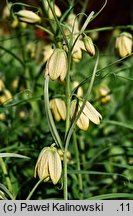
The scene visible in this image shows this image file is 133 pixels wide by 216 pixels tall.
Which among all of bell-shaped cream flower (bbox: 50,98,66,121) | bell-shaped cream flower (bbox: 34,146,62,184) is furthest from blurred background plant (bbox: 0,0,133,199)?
bell-shaped cream flower (bbox: 34,146,62,184)

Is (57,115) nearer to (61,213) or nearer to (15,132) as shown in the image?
(61,213)

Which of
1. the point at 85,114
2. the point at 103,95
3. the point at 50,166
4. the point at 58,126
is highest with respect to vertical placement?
the point at 103,95

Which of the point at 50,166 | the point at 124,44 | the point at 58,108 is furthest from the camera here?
the point at 124,44

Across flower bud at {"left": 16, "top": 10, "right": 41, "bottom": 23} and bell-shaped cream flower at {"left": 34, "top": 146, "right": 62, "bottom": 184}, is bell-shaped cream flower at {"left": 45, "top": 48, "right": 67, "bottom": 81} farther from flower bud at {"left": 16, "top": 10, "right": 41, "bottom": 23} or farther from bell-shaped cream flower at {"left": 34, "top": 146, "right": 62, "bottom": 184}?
flower bud at {"left": 16, "top": 10, "right": 41, "bottom": 23}

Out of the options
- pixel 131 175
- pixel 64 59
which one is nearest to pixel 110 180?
pixel 131 175

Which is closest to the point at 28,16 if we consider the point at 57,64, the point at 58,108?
the point at 58,108

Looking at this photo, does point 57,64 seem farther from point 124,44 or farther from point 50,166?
point 124,44

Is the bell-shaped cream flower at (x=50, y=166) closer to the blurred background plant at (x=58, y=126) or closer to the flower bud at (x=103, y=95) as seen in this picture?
the blurred background plant at (x=58, y=126)
